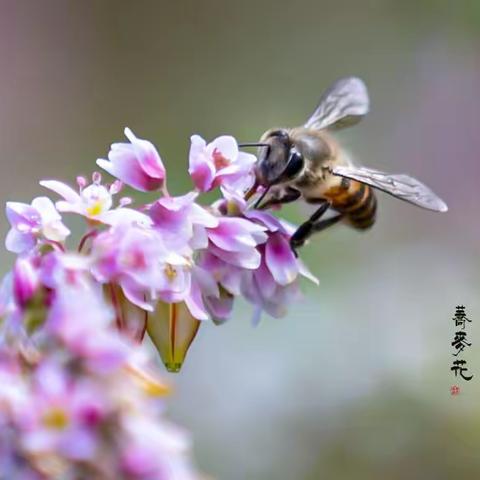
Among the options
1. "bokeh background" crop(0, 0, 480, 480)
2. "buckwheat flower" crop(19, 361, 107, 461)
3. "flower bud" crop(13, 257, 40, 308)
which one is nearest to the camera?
"buckwheat flower" crop(19, 361, 107, 461)

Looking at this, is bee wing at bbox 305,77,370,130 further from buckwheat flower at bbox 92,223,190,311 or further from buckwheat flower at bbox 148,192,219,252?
buckwheat flower at bbox 92,223,190,311


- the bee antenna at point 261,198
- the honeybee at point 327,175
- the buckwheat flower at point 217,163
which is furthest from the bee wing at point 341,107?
the buckwheat flower at point 217,163

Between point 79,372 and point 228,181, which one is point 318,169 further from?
point 79,372

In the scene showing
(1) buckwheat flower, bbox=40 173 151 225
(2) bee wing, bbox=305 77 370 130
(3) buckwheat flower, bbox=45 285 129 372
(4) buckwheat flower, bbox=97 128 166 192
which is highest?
(2) bee wing, bbox=305 77 370 130

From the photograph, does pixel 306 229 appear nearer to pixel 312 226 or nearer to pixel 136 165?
pixel 312 226

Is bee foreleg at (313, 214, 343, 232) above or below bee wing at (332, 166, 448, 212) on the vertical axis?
below

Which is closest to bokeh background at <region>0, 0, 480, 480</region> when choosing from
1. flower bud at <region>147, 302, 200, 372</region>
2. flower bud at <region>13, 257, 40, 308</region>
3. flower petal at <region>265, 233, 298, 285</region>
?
flower petal at <region>265, 233, 298, 285</region>
